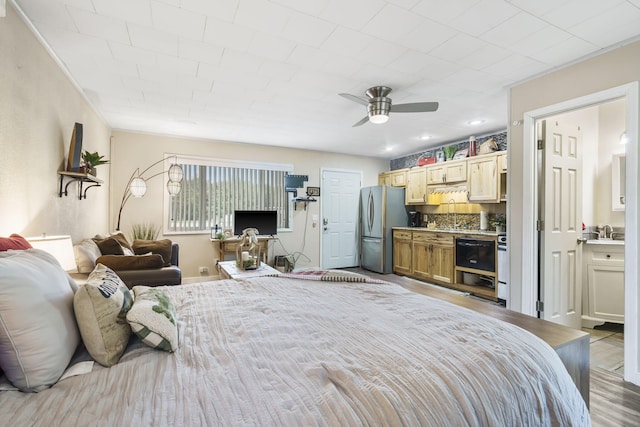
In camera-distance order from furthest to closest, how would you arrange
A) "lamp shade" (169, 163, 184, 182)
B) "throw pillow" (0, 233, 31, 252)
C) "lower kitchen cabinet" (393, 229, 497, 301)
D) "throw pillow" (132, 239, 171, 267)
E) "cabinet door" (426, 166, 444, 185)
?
"cabinet door" (426, 166, 444, 185)
"lower kitchen cabinet" (393, 229, 497, 301)
"lamp shade" (169, 163, 184, 182)
"throw pillow" (132, 239, 171, 267)
"throw pillow" (0, 233, 31, 252)

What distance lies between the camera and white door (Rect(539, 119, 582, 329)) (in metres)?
2.85

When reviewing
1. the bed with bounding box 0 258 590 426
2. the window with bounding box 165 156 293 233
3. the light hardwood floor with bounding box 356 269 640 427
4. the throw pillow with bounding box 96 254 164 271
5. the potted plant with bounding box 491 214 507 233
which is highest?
the window with bounding box 165 156 293 233

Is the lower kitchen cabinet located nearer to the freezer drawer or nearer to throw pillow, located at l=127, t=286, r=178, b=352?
the freezer drawer

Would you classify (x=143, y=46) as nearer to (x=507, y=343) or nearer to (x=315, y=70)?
(x=315, y=70)

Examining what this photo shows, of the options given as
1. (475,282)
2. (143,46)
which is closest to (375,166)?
(475,282)

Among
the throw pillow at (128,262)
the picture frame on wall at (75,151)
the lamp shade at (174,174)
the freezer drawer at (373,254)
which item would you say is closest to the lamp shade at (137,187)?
the lamp shade at (174,174)

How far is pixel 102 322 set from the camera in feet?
3.37

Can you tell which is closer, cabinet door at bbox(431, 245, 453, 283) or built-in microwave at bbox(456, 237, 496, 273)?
built-in microwave at bbox(456, 237, 496, 273)

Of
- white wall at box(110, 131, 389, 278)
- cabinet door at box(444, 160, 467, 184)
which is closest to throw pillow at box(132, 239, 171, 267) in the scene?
white wall at box(110, 131, 389, 278)

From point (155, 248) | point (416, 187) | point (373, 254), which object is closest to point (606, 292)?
point (416, 187)

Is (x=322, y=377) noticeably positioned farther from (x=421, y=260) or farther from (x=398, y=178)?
(x=398, y=178)

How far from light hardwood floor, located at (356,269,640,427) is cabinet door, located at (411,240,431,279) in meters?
2.48

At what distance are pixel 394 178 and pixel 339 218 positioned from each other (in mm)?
1482

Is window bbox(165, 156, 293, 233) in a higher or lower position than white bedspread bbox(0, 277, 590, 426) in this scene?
higher
